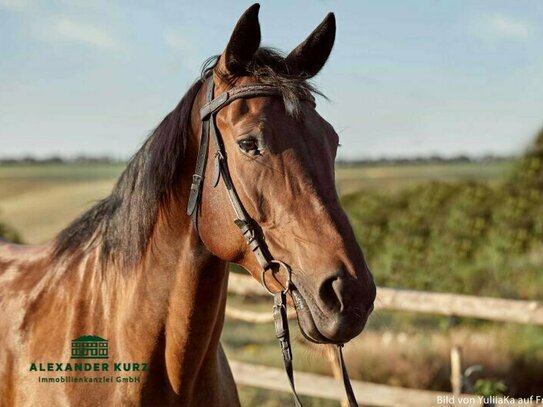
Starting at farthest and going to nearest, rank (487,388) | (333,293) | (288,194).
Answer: (487,388)
(288,194)
(333,293)

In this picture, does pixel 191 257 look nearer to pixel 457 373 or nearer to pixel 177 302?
pixel 177 302

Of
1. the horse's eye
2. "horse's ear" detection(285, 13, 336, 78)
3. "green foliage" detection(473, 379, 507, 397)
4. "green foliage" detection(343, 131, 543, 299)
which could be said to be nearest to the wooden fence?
"green foliage" detection(473, 379, 507, 397)

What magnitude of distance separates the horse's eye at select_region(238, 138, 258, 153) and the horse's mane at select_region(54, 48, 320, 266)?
29 cm

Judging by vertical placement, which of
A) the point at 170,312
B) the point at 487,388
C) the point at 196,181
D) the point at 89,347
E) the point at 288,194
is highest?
the point at 196,181

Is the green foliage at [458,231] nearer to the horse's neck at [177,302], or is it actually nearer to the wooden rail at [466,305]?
the wooden rail at [466,305]

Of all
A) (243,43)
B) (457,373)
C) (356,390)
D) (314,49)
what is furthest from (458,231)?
(243,43)

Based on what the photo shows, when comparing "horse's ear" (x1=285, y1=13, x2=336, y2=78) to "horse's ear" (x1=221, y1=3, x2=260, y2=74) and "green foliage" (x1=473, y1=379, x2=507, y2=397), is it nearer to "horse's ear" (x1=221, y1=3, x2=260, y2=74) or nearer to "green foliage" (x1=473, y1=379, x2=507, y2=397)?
"horse's ear" (x1=221, y1=3, x2=260, y2=74)

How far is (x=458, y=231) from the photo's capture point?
11.6 meters

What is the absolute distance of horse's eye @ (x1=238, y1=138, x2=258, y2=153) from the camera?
253 cm

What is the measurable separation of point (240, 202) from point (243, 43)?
62cm

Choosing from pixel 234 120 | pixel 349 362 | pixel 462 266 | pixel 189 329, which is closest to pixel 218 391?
pixel 189 329

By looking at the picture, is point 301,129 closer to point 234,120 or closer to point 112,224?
point 234,120

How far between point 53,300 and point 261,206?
125 cm

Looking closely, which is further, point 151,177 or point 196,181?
point 151,177
